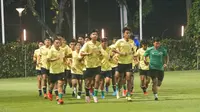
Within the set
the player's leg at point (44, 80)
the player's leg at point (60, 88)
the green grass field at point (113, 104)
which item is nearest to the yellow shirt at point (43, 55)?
the player's leg at point (44, 80)

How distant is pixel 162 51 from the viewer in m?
21.3

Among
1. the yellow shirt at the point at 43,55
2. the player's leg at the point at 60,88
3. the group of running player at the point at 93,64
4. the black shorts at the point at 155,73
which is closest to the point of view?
the player's leg at the point at 60,88

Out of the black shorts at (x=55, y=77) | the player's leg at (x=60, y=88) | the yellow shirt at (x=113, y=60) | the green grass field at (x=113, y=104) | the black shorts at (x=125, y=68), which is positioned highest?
the yellow shirt at (x=113, y=60)

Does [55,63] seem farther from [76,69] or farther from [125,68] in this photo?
[125,68]

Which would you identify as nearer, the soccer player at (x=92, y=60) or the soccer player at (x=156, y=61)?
the soccer player at (x=92, y=60)

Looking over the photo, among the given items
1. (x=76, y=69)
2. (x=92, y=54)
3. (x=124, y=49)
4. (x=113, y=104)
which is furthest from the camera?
(x=76, y=69)

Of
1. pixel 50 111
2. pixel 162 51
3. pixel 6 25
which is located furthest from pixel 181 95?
pixel 6 25

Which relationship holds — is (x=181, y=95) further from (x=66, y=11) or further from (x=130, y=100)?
(x=66, y=11)

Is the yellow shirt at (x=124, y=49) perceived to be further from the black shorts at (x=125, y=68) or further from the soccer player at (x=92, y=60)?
the soccer player at (x=92, y=60)

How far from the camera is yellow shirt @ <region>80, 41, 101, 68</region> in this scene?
20188 mm

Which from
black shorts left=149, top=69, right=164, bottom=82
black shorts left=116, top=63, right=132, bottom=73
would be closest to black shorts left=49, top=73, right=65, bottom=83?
black shorts left=116, top=63, right=132, bottom=73

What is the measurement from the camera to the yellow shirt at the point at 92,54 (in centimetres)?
2019

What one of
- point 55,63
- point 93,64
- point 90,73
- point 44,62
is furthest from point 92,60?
point 44,62

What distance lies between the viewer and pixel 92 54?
2025 centimetres
